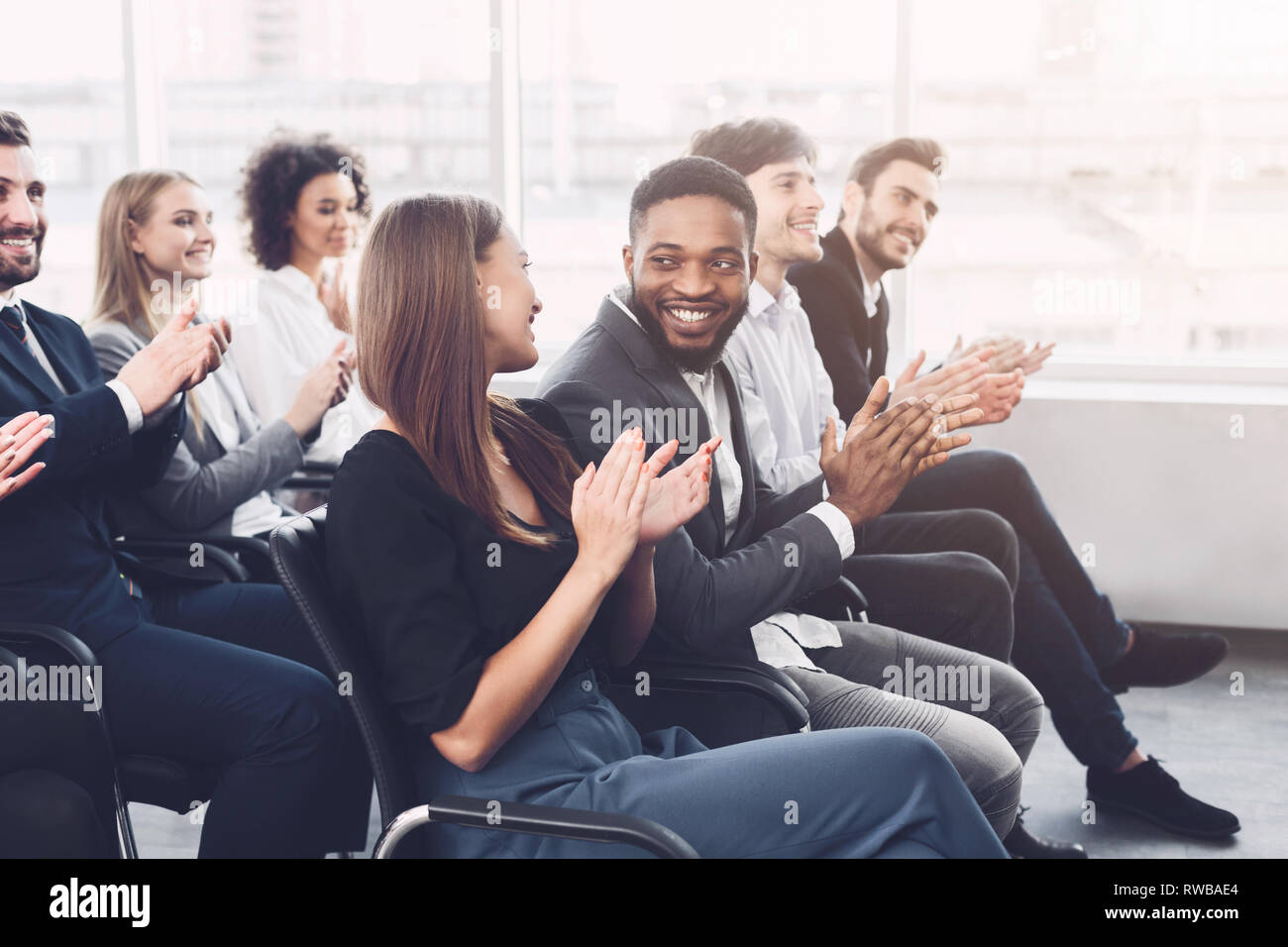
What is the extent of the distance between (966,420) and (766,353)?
1.91 ft

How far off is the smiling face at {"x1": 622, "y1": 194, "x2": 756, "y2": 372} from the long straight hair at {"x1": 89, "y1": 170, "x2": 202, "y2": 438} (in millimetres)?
1153

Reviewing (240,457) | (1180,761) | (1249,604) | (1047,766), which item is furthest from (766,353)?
(1249,604)

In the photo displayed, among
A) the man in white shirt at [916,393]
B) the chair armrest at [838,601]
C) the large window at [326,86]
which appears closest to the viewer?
the chair armrest at [838,601]

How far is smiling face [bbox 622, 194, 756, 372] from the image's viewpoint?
6.23ft

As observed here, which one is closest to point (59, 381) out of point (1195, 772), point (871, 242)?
point (871, 242)

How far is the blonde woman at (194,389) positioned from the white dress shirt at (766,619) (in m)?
0.98

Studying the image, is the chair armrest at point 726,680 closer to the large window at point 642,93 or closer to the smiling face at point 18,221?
the smiling face at point 18,221

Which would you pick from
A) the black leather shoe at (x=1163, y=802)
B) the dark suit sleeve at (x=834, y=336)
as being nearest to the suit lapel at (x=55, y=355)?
the dark suit sleeve at (x=834, y=336)

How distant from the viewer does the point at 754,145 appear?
104 inches

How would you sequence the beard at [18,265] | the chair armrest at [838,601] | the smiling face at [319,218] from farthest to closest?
the smiling face at [319,218] < the chair armrest at [838,601] < the beard at [18,265]

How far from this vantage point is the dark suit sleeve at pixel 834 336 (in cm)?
283

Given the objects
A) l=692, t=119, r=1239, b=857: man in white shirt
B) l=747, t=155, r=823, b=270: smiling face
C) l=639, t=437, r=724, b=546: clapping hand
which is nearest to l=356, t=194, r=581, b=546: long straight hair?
Result: l=639, t=437, r=724, b=546: clapping hand

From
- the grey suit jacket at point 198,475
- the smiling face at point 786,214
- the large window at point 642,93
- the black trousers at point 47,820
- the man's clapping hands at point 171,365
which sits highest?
the large window at point 642,93

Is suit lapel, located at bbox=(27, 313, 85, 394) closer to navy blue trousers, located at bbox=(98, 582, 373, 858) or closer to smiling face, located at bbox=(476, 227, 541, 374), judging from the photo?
navy blue trousers, located at bbox=(98, 582, 373, 858)
